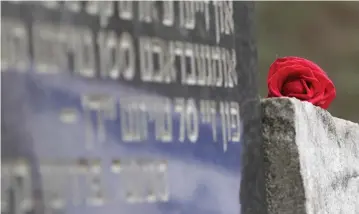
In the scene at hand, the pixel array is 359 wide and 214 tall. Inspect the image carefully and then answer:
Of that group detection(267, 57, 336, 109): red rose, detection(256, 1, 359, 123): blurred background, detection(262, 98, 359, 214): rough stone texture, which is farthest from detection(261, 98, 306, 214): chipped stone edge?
detection(256, 1, 359, 123): blurred background

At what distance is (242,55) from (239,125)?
0.41ft

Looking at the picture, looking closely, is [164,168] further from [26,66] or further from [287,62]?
[287,62]

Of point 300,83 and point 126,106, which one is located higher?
point 300,83

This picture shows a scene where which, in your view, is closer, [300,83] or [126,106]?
[126,106]

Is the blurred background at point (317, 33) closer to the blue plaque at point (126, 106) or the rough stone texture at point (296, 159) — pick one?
the rough stone texture at point (296, 159)

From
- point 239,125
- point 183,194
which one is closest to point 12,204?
point 183,194

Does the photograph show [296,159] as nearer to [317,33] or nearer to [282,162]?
[282,162]

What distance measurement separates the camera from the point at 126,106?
44.8 inches

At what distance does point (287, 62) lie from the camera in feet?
5.90

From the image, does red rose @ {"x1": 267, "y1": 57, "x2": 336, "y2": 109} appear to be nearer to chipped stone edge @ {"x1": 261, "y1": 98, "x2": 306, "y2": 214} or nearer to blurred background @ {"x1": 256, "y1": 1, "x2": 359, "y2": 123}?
chipped stone edge @ {"x1": 261, "y1": 98, "x2": 306, "y2": 214}

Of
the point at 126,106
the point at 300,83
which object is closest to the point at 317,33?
the point at 300,83

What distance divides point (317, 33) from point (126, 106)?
3.14 meters

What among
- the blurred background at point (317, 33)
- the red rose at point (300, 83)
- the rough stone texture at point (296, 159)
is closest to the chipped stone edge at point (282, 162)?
the rough stone texture at point (296, 159)

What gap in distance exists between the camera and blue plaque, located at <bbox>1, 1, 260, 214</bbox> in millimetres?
1021
